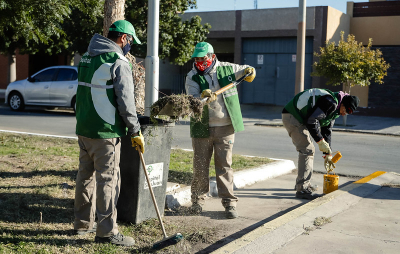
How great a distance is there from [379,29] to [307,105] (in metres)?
17.7

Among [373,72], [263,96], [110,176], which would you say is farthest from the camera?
[263,96]

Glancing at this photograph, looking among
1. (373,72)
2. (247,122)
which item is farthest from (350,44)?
(247,122)

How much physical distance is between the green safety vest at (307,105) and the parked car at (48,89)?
11.6 m

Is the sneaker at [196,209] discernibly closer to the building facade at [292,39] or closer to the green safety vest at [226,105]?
Answer: the green safety vest at [226,105]

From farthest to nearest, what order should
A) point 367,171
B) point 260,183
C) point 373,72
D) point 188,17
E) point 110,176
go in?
point 188,17 < point 373,72 < point 367,171 < point 260,183 < point 110,176

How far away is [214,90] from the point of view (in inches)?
211

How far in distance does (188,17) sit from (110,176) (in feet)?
70.9

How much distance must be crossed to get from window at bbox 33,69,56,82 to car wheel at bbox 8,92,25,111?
3.41ft

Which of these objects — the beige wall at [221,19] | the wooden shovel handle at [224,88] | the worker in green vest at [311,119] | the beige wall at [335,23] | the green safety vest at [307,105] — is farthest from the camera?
the beige wall at [221,19]

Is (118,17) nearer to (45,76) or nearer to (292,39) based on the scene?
(45,76)

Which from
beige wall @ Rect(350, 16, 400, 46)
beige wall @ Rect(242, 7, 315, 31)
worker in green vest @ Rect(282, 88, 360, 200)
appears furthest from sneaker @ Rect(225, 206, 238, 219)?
beige wall @ Rect(350, 16, 400, 46)

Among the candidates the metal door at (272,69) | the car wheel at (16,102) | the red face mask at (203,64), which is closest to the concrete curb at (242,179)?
the red face mask at (203,64)

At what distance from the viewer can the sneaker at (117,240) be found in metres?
4.14

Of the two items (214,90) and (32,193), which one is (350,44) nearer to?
(214,90)
